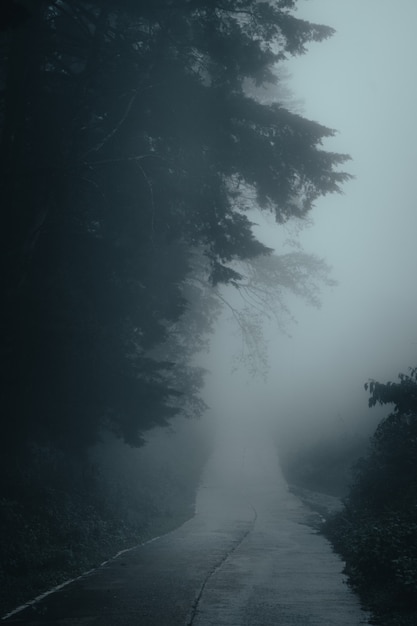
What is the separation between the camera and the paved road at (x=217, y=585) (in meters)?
8.85

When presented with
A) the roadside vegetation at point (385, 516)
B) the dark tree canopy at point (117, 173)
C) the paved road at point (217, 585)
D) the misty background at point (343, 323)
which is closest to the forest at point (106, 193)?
the dark tree canopy at point (117, 173)

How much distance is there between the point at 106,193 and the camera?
16656 millimetres

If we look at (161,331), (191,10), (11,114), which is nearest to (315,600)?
(161,331)

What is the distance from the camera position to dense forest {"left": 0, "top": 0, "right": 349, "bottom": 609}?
1359 centimetres

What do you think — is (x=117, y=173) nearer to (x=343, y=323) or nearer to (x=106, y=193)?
(x=106, y=193)

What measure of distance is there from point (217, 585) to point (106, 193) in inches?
408

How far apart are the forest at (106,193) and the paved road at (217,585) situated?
156cm

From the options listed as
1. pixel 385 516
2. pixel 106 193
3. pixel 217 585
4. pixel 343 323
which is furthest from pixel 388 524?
pixel 343 323

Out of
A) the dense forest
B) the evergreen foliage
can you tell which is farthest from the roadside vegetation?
the dense forest

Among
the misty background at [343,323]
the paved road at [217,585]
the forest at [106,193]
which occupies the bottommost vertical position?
the paved road at [217,585]

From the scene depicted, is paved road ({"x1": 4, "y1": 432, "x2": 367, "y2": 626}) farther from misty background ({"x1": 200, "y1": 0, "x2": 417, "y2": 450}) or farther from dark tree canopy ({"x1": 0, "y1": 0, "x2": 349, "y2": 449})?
misty background ({"x1": 200, "y1": 0, "x2": 417, "y2": 450})

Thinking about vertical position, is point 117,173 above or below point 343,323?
below

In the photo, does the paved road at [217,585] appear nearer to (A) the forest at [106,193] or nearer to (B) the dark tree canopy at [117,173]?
(A) the forest at [106,193]

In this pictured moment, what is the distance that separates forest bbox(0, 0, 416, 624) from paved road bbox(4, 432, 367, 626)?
156cm
